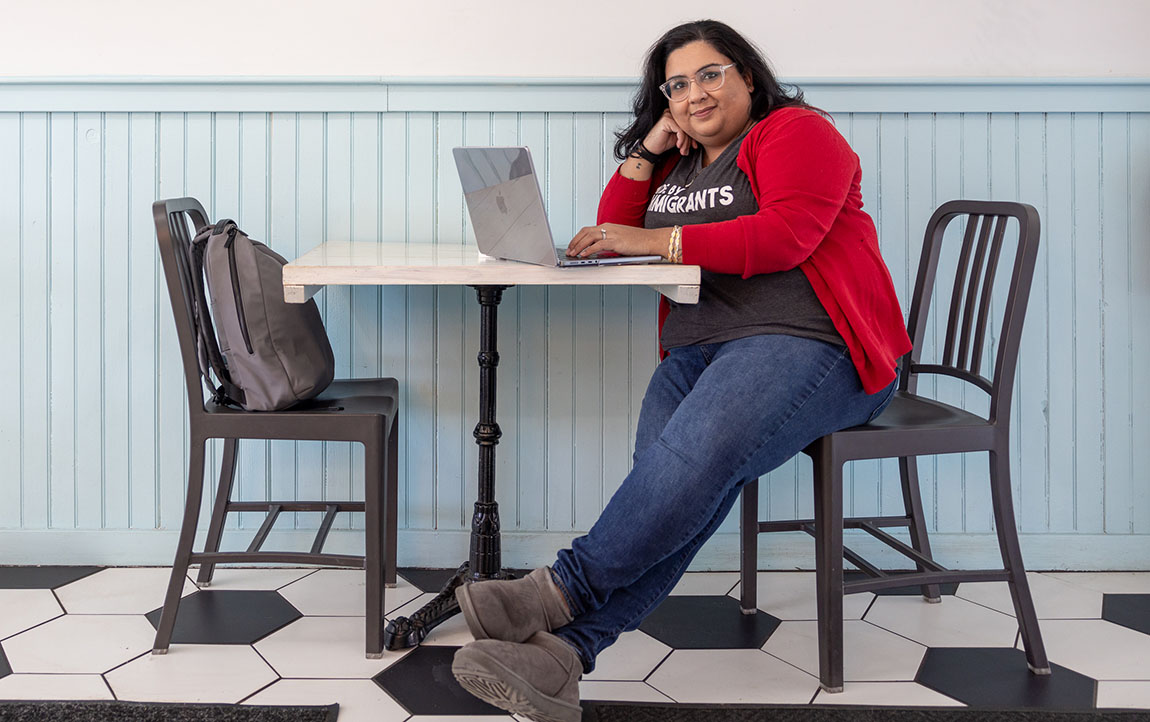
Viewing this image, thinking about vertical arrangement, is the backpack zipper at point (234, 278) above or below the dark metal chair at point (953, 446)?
above

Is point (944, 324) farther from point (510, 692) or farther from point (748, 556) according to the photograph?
point (510, 692)

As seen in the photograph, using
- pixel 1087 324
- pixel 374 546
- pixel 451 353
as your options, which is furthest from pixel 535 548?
pixel 1087 324

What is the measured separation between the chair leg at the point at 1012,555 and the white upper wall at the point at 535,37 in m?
0.96

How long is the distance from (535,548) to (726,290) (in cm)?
89

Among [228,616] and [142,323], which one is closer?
[228,616]

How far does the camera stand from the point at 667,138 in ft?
6.45

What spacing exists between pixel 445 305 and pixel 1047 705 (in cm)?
145

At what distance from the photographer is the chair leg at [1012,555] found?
1.80m

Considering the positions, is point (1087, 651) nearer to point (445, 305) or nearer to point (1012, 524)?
point (1012, 524)

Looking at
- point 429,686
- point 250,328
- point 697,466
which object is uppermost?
point 250,328

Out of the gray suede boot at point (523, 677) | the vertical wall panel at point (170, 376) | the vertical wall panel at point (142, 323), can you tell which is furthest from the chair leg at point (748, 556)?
the vertical wall panel at point (142, 323)

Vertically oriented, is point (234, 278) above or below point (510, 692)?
above

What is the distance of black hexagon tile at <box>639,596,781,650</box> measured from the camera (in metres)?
1.92

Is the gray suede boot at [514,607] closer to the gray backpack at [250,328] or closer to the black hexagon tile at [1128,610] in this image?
the gray backpack at [250,328]
